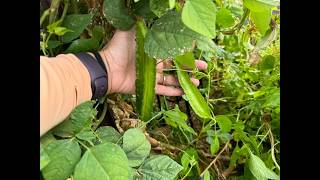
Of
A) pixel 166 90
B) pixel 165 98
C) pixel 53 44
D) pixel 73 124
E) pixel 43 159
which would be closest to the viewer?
pixel 43 159

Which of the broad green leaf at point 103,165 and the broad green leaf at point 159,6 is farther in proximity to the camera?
the broad green leaf at point 159,6

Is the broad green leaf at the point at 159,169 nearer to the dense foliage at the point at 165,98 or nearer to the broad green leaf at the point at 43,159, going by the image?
the dense foliage at the point at 165,98

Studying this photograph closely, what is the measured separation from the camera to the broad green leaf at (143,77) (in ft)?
2.39

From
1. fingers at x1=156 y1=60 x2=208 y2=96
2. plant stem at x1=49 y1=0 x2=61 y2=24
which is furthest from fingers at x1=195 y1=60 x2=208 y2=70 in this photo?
plant stem at x1=49 y1=0 x2=61 y2=24

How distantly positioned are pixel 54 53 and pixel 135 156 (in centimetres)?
25

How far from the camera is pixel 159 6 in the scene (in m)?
0.67

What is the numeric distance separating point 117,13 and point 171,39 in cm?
11

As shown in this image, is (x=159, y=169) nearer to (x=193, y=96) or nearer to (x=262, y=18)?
(x=193, y=96)

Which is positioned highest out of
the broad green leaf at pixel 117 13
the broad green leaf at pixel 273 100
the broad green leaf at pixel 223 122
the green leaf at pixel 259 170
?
the broad green leaf at pixel 117 13

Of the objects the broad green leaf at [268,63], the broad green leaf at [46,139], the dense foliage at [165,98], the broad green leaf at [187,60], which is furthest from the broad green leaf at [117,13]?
the broad green leaf at [268,63]

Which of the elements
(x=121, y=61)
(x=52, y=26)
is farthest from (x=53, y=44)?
(x=121, y=61)

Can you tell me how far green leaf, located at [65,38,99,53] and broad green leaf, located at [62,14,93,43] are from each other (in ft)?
0.07
